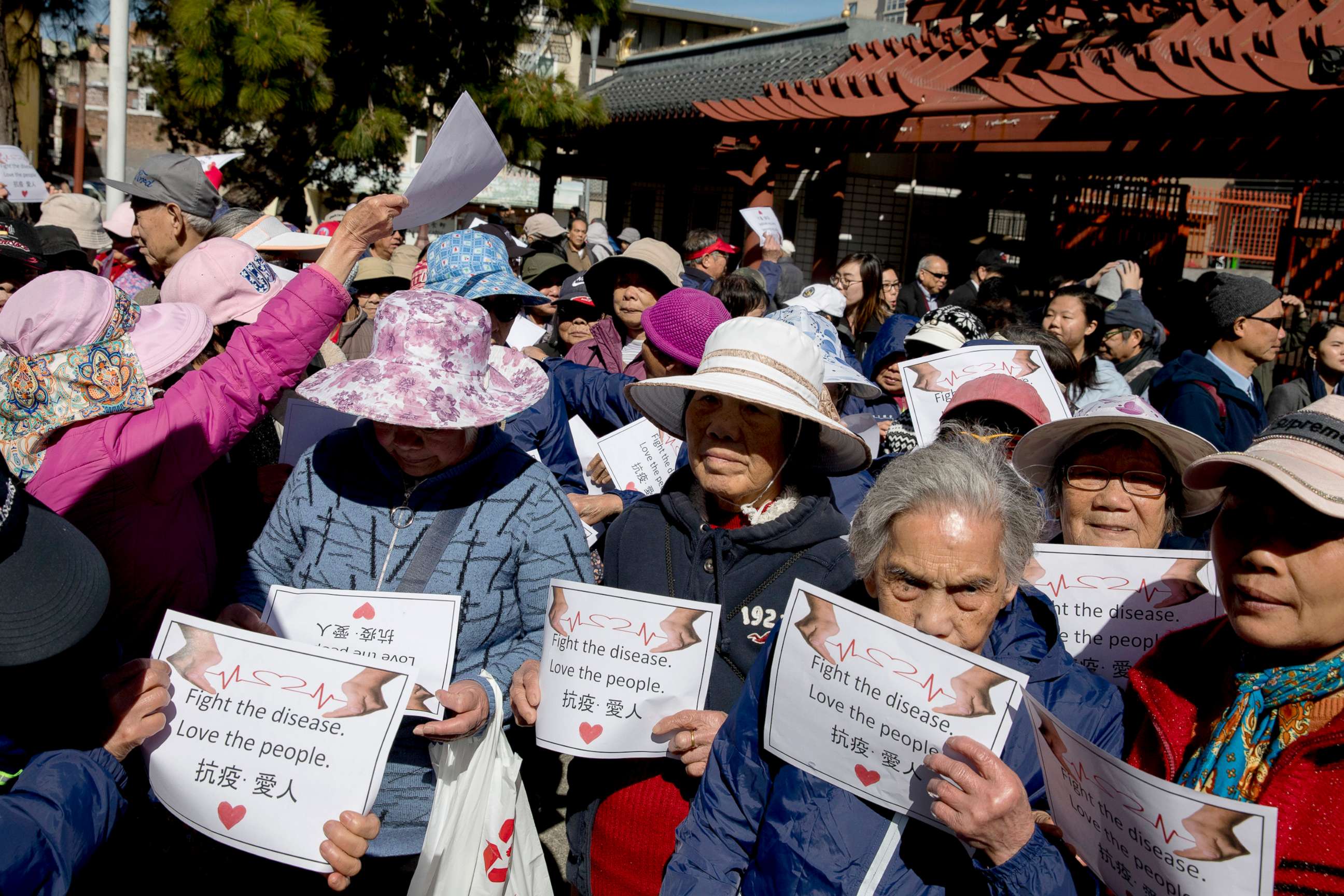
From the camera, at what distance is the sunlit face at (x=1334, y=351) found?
669 centimetres

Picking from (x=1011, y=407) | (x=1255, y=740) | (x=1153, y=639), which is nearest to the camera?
(x=1255, y=740)

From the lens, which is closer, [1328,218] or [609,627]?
[609,627]

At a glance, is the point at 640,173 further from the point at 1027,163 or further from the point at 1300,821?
the point at 1300,821

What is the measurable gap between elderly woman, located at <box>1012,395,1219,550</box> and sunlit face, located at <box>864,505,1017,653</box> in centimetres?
90

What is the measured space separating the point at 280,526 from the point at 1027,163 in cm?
1068

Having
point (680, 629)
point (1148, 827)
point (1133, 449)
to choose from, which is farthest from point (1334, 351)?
point (1148, 827)

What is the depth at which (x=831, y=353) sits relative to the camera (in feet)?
13.6

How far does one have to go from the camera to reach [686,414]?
8.86 feet

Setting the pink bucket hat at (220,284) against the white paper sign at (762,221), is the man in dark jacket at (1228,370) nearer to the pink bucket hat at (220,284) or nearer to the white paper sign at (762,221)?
the pink bucket hat at (220,284)

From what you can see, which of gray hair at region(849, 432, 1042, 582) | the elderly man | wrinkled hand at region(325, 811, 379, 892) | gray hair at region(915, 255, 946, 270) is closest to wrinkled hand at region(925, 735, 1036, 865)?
gray hair at region(849, 432, 1042, 582)

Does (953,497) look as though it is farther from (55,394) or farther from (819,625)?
(55,394)

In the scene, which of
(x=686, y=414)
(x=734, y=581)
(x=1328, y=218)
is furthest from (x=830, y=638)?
Answer: (x=1328, y=218)

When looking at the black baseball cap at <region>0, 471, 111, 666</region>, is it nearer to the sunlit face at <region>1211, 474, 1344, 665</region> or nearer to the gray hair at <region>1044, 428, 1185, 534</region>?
the sunlit face at <region>1211, 474, 1344, 665</region>

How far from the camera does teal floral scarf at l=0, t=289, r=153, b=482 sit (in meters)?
2.41
